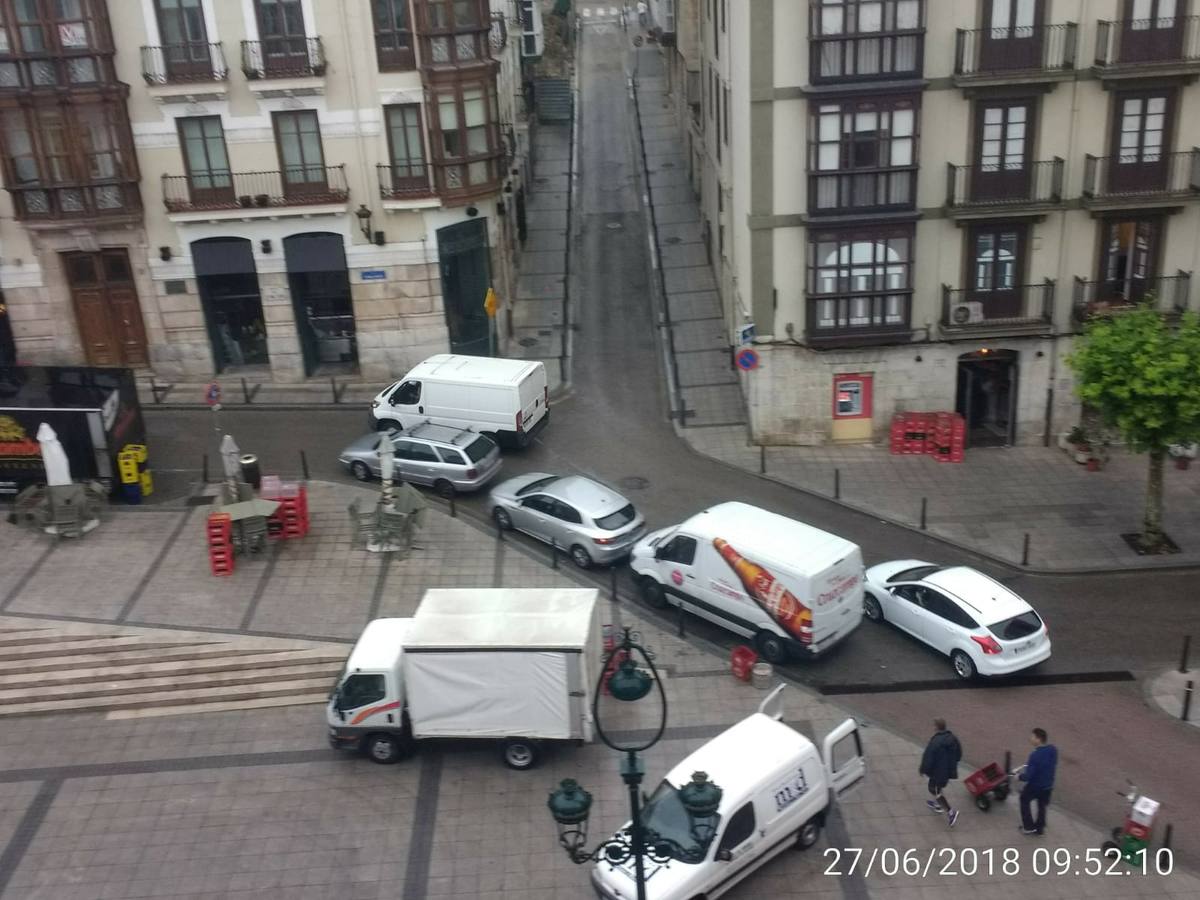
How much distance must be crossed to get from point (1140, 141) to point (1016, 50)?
411 cm

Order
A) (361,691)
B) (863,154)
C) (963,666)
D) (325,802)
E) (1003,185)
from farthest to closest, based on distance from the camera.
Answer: (1003,185) → (863,154) → (963,666) → (361,691) → (325,802)

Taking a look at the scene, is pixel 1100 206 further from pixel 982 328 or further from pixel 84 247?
pixel 84 247

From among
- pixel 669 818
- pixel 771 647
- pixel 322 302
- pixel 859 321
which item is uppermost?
pixel 322 302

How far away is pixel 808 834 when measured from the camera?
740 inches

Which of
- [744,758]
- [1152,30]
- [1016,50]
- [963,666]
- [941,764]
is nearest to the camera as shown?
[744,758]

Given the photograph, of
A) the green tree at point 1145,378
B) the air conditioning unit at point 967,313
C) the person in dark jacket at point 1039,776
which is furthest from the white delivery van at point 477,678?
the air conditioning unit at point 967,313

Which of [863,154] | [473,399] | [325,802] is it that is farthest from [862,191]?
[325,802]

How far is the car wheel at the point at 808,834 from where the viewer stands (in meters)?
18.7

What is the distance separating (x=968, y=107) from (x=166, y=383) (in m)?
25.5

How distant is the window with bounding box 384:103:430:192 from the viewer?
35.1m

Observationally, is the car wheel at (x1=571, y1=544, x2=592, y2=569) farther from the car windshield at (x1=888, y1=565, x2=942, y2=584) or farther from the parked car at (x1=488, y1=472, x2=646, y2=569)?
the car windshield at (x1=888, y1=565, x2=942, y2=584)

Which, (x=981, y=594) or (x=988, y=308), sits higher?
(x=988, y=308)

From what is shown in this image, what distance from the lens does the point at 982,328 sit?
105ft

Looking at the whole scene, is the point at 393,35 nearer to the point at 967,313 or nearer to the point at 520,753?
the point at 967,313
